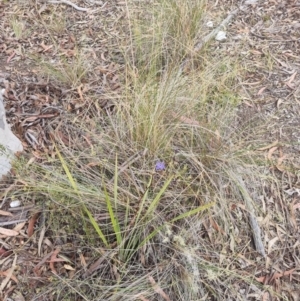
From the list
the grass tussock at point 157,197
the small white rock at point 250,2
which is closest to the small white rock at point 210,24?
the small white rock at point 250,2

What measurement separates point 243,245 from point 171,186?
40 centimetres

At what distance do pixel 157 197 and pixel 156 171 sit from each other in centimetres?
29

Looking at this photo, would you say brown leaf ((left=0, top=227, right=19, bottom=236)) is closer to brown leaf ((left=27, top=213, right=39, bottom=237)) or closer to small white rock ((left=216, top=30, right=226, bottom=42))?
brown leaf ((left=27, top=213, right=39, bottom=237))

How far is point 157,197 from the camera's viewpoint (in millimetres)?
1546

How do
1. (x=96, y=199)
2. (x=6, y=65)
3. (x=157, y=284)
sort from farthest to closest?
(x=6, y=65), (x=96, y=199), (x=157, y=284)

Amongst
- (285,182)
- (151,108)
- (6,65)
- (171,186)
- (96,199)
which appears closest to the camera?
(96,199)

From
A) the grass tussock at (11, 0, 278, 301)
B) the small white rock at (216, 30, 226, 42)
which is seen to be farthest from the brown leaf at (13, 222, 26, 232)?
the small white rock at (216, 30, 226, 42)

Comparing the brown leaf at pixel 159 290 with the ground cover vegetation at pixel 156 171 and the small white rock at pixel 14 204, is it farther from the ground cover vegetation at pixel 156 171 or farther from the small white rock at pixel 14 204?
the small white rock at pixel 14 204

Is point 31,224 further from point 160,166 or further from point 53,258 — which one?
point 160,166

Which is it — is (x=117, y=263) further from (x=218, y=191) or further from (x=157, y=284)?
(x=218, y=191)

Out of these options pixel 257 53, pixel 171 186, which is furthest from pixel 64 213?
pixel 257 53

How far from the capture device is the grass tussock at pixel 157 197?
61.9 inches

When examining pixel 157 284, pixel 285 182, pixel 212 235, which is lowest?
pixel 285 182

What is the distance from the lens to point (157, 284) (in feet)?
5.00
